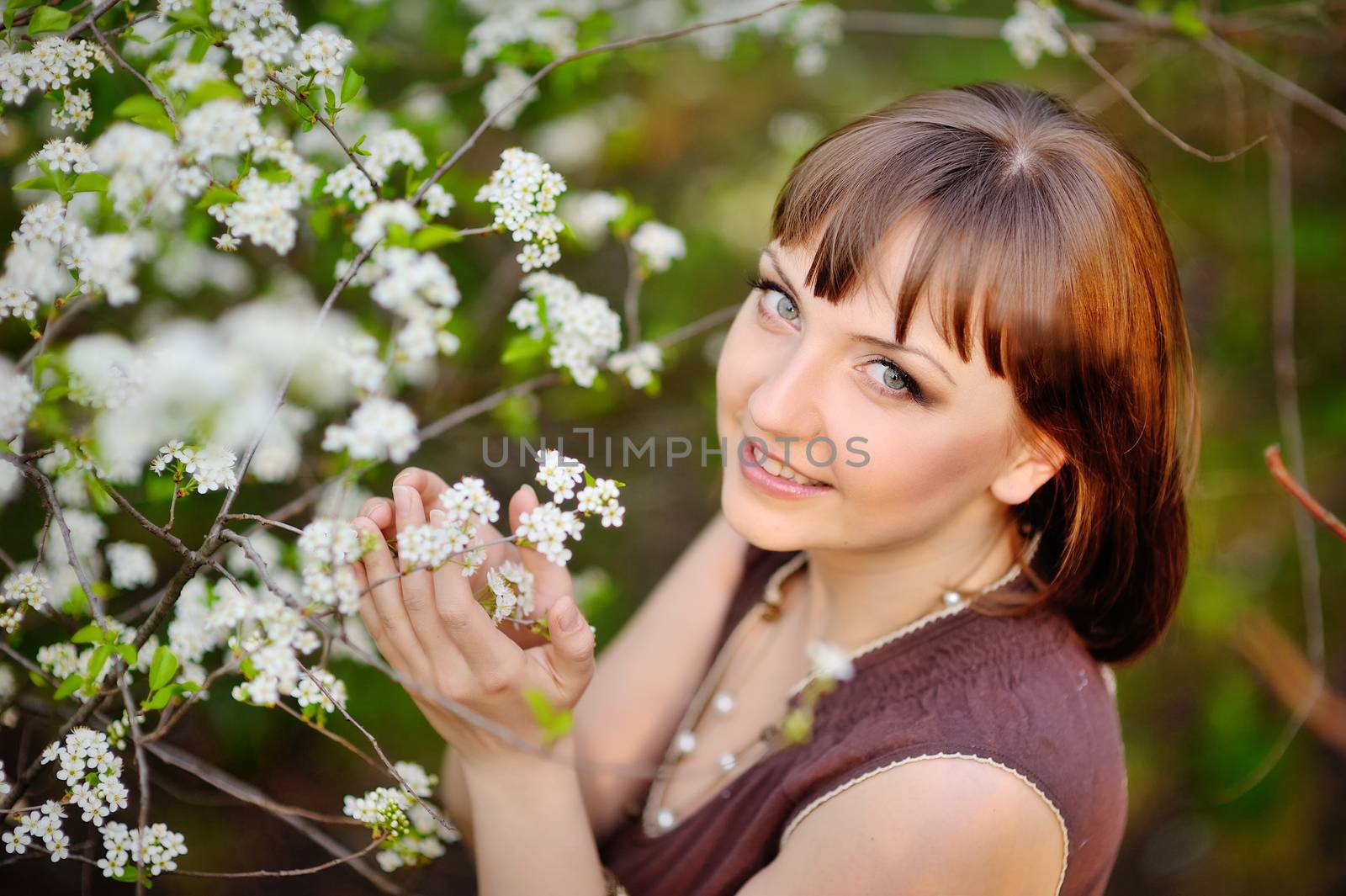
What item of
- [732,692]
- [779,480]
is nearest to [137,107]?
[779,480]

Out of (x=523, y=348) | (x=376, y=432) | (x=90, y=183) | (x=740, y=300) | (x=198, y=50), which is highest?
(x=198, y=50)

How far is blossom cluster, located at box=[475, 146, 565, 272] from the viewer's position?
1221 millimetres

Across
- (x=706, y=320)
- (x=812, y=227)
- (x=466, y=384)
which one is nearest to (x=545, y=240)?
(x=812, y=227)

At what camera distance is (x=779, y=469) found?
1.48 meters

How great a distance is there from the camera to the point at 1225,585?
312 centimetres

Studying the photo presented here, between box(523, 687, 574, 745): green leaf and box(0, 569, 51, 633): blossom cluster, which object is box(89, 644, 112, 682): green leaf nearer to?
box(0, 569, 51, 633): blossom cluster

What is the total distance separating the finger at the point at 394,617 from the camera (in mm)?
1217

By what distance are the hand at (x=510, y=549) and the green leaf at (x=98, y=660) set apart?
33 centimetres

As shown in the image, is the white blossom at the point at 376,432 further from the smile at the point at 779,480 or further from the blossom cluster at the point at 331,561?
the smile at the point at 779,480

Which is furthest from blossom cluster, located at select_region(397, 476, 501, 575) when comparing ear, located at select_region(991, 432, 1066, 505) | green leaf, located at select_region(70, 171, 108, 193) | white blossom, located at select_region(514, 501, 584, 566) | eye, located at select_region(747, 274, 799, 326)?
ear, located at select_region(991, 432, 1066, 505)

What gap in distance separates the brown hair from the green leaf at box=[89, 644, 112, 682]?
103 centimetres

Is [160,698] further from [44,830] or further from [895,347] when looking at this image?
[895,347]

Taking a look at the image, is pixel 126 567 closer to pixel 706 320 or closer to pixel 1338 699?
pixel 706 320

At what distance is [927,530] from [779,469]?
278 mm
